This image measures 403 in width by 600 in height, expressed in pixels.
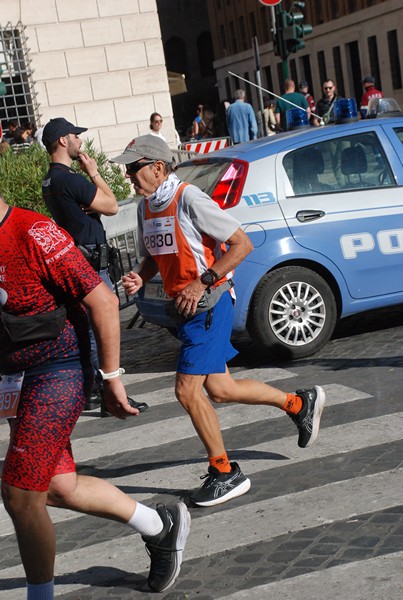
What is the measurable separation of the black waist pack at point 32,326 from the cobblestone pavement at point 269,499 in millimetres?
1113

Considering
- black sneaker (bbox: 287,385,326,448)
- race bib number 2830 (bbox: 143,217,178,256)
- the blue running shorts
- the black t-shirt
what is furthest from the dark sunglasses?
the black t-shirt

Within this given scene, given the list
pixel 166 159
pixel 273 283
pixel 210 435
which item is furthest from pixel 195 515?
pixel 273 283

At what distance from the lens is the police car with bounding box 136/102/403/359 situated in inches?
328

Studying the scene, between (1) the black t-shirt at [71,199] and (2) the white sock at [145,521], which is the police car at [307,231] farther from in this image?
(2) the white sock at [145,521]

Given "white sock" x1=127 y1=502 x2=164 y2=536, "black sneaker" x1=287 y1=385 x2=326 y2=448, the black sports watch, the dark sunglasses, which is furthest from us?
"black sneaker" x1=287 y1=385 x2=326 y2=448

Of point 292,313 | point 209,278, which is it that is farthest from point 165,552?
point 292,313

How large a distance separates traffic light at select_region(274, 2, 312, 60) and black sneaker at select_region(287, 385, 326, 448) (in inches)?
653

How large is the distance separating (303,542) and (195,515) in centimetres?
75

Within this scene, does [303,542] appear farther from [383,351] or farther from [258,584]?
[383,351]

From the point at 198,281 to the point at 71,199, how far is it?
2.42 m

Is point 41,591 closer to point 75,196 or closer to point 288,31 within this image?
point 75,196

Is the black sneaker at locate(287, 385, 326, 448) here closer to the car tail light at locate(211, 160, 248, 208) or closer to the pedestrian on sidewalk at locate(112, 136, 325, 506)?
the pedestrian on sidewalk at locate(112, 136, 325, 506)

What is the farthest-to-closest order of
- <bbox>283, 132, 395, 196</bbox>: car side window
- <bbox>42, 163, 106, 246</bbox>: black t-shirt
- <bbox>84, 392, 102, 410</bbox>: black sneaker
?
<bbox>283, 132, 395, 196</bbox>: car side window, <bbox>84, 392, 102, 410</bbox>: black sneaker, <bbox>42, 163, 106, 246</bbox>: black t-shirt

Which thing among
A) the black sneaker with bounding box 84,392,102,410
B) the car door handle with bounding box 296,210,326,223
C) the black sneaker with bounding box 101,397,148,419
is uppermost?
the car door handle with bounding box 296,210,326,223
